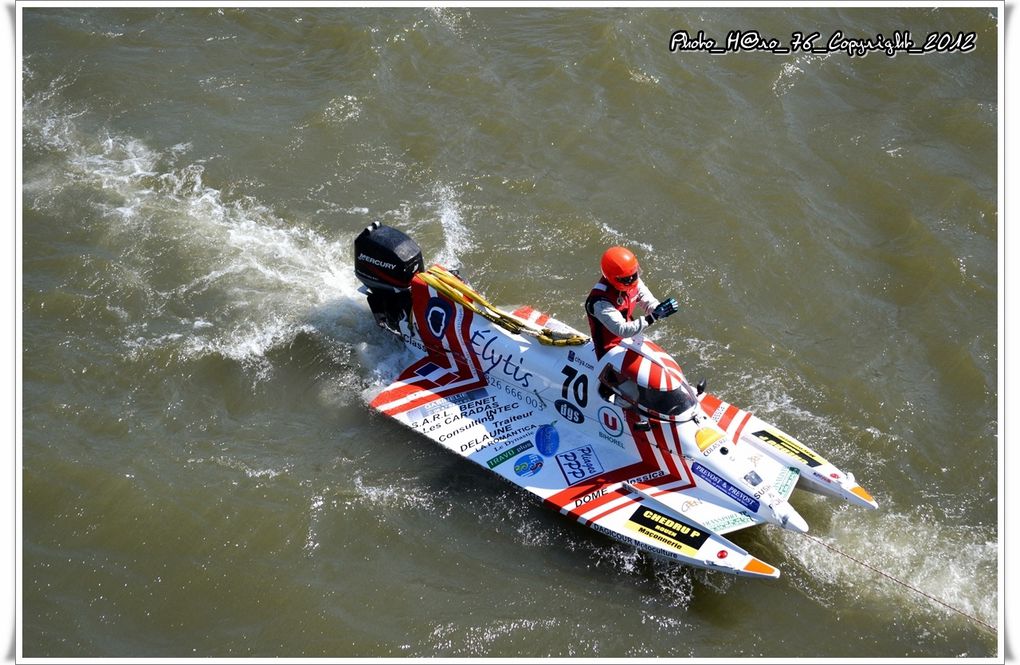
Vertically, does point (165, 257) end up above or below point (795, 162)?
below

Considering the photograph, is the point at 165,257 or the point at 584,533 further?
the point at 165,257

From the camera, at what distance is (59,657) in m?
10.6

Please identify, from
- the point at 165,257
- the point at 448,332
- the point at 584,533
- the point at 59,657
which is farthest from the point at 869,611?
the point at 165,257

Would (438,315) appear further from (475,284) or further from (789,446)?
(789,446)

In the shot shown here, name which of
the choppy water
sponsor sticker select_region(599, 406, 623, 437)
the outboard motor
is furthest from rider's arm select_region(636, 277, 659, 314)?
the outboard motor

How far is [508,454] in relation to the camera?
39.5 ft

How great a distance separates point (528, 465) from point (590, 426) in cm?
95

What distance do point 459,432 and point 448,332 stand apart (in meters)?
1.55

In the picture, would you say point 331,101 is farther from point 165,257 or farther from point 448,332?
point 448,332

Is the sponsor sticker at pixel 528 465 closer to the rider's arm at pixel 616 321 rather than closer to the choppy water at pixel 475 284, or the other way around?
the choppy water at pixel 475 284

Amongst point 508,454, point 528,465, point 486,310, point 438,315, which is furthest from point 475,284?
point 528,465

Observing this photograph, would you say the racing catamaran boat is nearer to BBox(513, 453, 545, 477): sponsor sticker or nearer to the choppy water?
BBox(513, 453, 545, 477): sponsor sticker

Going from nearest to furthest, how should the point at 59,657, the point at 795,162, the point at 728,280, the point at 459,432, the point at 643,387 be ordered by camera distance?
the point at 59,657
the point at 643,387
the point at 459,432
the point at 728,280
the point at 795,162

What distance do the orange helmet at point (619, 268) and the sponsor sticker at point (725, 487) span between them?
231 centimetres
